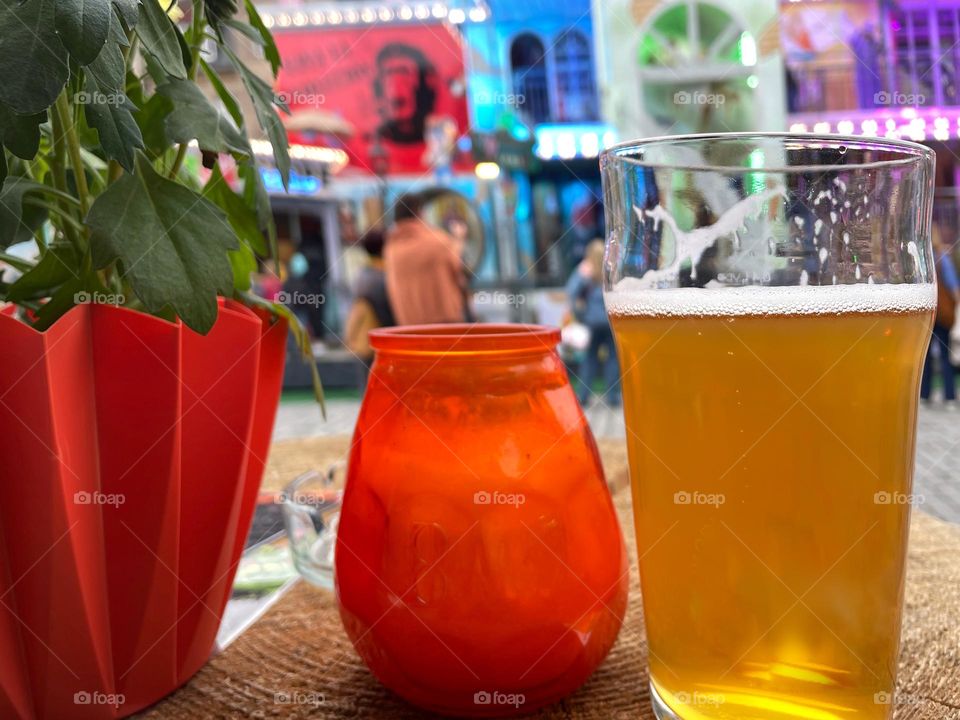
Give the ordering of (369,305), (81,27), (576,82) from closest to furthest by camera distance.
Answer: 1. (81,27)
2. (369,305)
3. (576,82)

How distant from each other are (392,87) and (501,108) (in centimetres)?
96

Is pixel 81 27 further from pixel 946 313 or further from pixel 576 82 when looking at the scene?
pixel 576 82

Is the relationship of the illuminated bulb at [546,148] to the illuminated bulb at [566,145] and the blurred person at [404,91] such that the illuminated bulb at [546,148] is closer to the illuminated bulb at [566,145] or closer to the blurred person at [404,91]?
the illuminated bulb at [566,145]

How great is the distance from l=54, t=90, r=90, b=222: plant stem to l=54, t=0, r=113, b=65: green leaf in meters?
0.15

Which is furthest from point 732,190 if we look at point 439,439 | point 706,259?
point 439,439

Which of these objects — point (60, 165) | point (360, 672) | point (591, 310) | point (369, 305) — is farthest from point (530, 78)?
point (360, 672)

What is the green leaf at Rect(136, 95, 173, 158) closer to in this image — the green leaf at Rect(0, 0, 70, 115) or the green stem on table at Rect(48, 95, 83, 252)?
the green stem on table at Rect(48, 95, 83, 252)

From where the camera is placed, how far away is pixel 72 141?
0.55 meters

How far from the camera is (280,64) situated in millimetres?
703

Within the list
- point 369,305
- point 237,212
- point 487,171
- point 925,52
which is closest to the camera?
point 237,212

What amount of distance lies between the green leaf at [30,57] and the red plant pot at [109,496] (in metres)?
0.13

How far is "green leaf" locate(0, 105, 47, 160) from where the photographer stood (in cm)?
43

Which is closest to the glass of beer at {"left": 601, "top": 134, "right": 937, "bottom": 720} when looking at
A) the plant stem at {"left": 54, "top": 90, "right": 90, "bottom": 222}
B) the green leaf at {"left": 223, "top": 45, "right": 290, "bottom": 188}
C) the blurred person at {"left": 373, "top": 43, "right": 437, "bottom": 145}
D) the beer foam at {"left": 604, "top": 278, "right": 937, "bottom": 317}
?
the beer foam at {"left": 604, "top": 278, "right": 937, "bottom": 317}

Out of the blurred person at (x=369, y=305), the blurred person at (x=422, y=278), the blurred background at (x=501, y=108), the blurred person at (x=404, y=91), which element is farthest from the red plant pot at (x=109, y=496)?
the blurred person at (x=404, y=91)
